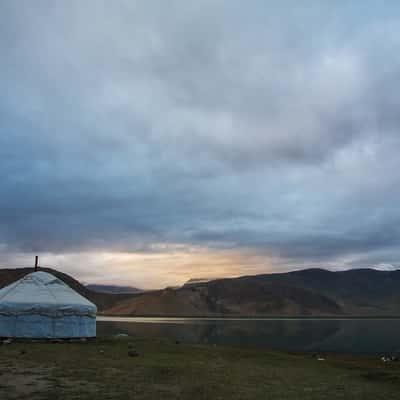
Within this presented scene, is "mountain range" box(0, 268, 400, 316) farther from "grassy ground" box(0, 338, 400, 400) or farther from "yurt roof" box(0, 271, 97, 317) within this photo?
"grassy ground" box(0, 338, 400, 400)

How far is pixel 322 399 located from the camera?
434 inches

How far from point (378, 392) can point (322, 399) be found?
2.17m

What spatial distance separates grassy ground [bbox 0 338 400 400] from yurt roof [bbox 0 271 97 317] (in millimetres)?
3574

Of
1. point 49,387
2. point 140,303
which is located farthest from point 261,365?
point 140,303

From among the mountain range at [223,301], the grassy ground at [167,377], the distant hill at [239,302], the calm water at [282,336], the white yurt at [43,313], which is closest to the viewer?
the grassy ground at [167,377]

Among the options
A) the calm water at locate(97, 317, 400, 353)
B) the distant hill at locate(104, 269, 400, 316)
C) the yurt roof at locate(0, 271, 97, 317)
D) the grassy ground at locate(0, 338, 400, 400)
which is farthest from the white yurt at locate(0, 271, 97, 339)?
the distant hill at locate(104, 269, 400, 316)

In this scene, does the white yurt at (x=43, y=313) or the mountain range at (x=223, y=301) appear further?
the mountain range at (x=223, y=301)

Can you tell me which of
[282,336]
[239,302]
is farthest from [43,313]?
[239,302]

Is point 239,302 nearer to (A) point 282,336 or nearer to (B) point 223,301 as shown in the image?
(B) point 223,301

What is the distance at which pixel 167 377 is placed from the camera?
43.1 ft

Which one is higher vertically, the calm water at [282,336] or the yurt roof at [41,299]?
the yurt roof at [41,299]

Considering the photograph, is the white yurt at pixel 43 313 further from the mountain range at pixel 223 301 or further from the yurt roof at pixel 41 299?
the mountain range at pixel 223 301

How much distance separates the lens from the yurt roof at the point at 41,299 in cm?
2306

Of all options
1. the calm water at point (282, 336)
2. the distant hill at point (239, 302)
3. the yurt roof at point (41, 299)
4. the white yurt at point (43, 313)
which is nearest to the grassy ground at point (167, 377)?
the white yurt at point (43, 313)
